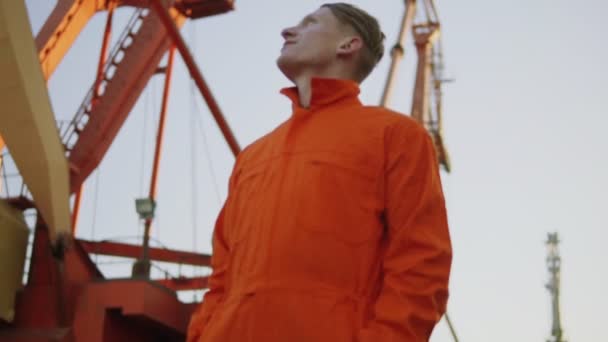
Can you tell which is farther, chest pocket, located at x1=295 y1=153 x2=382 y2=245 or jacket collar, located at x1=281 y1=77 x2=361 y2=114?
jacket collar, located at x1=281 y1=77 x2=361 y2=114

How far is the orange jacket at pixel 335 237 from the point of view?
2.51 m

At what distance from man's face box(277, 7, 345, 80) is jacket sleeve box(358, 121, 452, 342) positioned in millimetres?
314

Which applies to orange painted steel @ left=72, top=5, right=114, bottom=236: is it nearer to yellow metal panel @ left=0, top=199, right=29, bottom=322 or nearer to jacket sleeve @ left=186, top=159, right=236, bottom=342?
yellow metal panel @ left=0, top=199, right=29, bottom=322

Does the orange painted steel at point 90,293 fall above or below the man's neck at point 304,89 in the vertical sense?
below

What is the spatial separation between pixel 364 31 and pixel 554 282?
32422mm

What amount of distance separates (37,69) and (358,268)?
25.7 ft

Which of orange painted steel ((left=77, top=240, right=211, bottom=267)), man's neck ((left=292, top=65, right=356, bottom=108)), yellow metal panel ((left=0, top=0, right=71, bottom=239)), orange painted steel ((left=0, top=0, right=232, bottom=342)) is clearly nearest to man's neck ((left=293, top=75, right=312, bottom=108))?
man's neck ((left=292, top=65, right=356, bottom=108))

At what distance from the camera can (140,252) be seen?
14.4 metres

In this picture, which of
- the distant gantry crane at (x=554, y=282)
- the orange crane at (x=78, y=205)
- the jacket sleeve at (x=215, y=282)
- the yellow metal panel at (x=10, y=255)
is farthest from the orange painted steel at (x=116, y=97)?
the distant gantry crane at (x=554, y=282)

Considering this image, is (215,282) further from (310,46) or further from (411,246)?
(310,46)

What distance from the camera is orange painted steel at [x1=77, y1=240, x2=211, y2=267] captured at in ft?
45.3

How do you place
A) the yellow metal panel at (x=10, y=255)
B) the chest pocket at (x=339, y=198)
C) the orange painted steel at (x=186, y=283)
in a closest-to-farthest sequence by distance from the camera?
1. the chest pocket at (x=339, y=198)
2. the yellow metal panel at (x=10, y=255)
3. the orange painted steel at (x=186, y=283)

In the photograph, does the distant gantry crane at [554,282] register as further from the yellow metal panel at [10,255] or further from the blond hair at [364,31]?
the blond hair at [364,31]

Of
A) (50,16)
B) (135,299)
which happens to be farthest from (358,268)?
(50,16)
